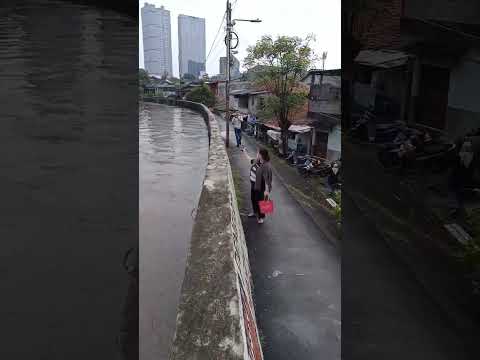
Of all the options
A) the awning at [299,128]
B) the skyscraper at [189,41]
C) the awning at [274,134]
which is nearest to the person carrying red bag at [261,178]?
the awning at [299,128]

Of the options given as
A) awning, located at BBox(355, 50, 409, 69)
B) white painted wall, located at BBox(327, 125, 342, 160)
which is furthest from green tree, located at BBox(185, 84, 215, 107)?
awning, located at BBox(355, 50, 409, 69)

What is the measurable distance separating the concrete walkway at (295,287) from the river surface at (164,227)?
90cm

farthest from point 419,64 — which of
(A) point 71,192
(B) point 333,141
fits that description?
(B) point 333,141

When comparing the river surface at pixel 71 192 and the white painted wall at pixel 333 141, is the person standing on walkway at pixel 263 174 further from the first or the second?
the white painted wall at pixel 333 141

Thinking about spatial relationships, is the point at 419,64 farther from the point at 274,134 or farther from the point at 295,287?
the point at 274,134

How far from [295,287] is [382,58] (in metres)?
2.98

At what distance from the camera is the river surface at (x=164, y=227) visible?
2.80 m

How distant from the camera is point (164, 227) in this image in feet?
15.4

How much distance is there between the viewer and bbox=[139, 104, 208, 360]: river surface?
280 centimetres

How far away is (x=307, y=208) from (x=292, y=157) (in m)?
9.19

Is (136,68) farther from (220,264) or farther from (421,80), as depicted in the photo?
(421,80)

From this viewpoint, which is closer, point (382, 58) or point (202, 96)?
point (382, 58)

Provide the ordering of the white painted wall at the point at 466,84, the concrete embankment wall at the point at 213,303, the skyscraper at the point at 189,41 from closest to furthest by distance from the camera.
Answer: the white painted wall at the point at 466,84
the concrete embankment wall at the point at 213,303
the skyscraper at the point at 189,41

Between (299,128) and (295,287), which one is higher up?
(299,128)
